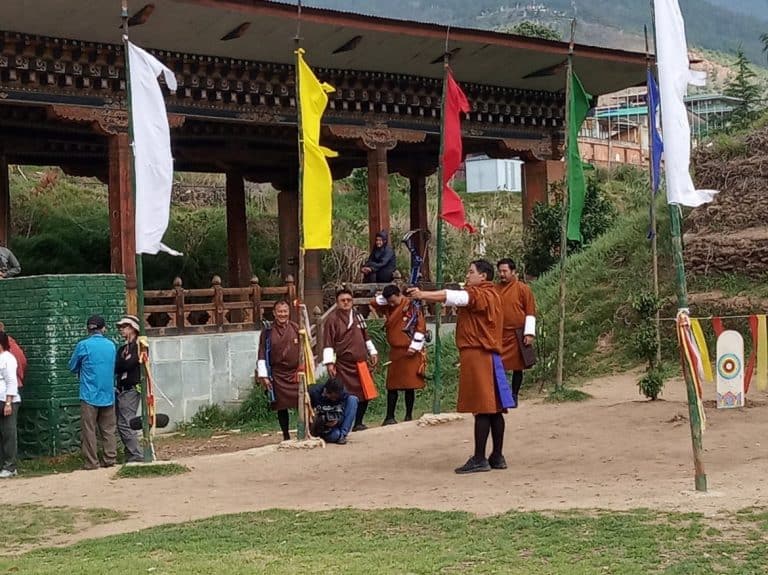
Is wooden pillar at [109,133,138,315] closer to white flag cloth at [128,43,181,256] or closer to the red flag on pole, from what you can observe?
the red flag on pole

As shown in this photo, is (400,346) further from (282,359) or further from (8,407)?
(8,407)

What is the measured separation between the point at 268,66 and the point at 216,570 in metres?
12.5

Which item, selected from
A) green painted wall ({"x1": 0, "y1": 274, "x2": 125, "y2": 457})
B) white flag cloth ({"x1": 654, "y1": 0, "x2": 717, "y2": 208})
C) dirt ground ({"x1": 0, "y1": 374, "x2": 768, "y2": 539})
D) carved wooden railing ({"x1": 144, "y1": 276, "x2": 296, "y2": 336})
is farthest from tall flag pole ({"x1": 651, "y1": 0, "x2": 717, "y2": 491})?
carved wooden railing ({"x1": 144, "y1": 276, "x2": 296, "y2": 336})

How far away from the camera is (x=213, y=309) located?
16.3 meters

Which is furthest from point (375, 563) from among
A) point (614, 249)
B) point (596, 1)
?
point (596, 1)

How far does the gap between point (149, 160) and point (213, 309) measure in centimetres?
569

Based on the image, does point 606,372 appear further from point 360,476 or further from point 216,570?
point 216,570

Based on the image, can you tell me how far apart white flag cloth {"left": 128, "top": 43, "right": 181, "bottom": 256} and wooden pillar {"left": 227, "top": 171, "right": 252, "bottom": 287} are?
1160cm

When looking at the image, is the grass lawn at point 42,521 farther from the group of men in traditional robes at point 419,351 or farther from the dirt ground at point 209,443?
the dirt ground at point 209,443

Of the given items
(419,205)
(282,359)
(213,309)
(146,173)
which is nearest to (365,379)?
(282,359)

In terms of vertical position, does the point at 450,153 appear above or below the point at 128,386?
above

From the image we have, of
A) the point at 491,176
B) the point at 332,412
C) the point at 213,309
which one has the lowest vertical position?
the point at 332,412

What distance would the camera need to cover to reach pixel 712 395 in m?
13.8

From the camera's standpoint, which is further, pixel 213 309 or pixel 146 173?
pixel 213 309
